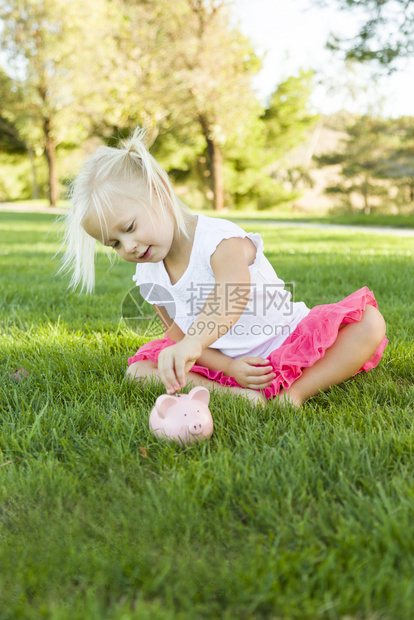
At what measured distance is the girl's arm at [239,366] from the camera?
201cm

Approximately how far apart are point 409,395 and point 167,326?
113 centimetres

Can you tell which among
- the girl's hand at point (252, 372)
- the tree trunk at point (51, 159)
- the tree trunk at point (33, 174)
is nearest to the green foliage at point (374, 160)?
the tree trunk at point (51, 159)

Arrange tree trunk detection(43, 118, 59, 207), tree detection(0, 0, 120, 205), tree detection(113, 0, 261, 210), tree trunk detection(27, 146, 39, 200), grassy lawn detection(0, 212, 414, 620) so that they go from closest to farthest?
grassy lawn detection(0, 212, 414, 620)
tree detection(113, 0, 261, 210)
tree detection(0, 0, 120, 205)
tree trunk detection(43, 118, 59, 207)
tree trunk detection(27, 146, 39, 200)

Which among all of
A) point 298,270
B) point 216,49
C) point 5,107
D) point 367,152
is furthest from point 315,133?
point 298,270

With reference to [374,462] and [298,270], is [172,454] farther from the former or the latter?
[298,270]

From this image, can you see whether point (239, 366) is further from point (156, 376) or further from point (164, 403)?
point (164, 403)

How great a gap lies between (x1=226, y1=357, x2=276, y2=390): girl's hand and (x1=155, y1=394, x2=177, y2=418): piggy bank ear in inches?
18.1

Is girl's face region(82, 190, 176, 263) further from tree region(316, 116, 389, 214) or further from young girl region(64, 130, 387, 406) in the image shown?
tree region(316, 116, 389, 214)

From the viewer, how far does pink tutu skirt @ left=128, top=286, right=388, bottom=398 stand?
6.56 feet

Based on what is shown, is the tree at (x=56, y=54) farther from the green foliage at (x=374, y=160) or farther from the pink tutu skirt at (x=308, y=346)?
the pink tutu skirt at (x=308, y=346)

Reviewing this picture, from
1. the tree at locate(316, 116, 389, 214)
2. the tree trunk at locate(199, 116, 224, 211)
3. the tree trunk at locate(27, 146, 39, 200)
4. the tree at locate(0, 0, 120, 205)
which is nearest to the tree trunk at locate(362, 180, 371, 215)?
the tree at locate(316, 116, 389, 214)

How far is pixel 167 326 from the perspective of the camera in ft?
8.17

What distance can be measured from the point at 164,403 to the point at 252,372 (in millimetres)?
509

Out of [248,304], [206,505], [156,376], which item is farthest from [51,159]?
[206,505]
